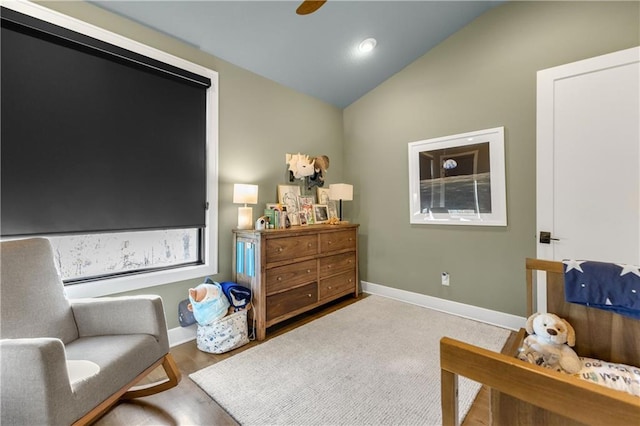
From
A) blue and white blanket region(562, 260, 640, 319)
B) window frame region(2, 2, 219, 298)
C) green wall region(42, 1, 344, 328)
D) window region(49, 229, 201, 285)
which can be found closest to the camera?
blue and white blanket region(562, 260, 640, 319)

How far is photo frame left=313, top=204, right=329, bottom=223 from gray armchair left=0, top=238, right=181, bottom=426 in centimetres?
208

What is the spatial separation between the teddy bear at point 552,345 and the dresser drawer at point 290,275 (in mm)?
1831

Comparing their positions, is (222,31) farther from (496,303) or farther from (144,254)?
(496,303)

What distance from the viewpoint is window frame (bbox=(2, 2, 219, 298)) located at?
5.91 feet

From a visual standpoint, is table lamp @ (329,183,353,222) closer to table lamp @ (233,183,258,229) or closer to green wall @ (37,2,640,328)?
green wall @ (37,2,640,328)

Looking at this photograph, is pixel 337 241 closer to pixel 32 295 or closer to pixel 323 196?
pixel 323 196

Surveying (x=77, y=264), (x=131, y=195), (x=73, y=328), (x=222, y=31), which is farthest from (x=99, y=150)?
(x=222, y=31)

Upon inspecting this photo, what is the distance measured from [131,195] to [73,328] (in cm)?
93

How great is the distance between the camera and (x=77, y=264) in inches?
77.1

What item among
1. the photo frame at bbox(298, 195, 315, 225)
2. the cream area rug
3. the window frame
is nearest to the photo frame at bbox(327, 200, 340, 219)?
the photo frame at bbox(298, 195, 315, 225)

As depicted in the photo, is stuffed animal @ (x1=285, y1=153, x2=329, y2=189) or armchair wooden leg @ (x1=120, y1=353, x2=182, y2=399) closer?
armchair wooden leg @ (x1=120, y1=353, x2=182, y2=399)

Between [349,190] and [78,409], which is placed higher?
[349,190]

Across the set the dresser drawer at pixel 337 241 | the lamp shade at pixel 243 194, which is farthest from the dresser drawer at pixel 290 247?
the lamp shade at pixel 243 194

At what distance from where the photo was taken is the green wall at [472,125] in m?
2.33
